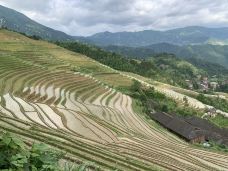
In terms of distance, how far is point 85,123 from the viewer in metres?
43.4

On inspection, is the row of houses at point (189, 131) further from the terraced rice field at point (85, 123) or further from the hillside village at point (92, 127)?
the terraced rice field at point (85, 123)

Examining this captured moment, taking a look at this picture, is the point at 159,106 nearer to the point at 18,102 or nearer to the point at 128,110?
the point at 128,110

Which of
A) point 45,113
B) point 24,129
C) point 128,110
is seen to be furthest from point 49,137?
point 128,110

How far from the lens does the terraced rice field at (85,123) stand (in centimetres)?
2500

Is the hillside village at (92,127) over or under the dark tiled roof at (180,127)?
over

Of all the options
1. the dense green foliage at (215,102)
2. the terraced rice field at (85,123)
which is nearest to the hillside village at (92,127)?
the terraced rice field at (85,123)

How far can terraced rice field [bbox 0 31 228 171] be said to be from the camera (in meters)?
25.0

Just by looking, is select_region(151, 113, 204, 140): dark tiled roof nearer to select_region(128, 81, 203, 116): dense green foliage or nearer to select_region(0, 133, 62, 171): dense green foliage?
select_region(128, 81, 203, 116): dense green foliage

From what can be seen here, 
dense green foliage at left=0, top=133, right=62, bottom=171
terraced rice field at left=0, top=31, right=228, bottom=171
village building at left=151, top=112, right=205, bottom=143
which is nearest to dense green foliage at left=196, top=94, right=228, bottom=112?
terraced rice field at left=0, top=31, right=228, bottom=171

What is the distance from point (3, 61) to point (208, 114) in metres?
59.2

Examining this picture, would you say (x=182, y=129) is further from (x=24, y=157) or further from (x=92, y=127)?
(x=24, y=157)

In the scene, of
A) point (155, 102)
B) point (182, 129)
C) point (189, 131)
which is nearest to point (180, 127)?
point (182, 129)

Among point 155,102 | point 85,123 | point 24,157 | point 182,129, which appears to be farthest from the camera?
point 155,102

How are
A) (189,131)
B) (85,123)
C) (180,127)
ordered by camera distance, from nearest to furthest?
(85,123) → (189,131) → (180,127)
